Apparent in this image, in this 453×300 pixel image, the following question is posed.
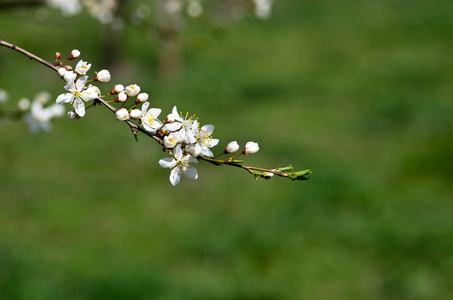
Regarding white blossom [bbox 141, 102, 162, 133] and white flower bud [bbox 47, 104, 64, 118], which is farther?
white flower bud [bbox 47, 104, 64, 118]

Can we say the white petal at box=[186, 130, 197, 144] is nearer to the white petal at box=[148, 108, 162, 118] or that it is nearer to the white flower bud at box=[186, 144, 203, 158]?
the white flower bud at box=[186, 144, 203, 158]

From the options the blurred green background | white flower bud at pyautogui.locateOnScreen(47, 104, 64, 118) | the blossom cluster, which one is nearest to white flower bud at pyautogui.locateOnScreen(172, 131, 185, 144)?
the blossom cluster

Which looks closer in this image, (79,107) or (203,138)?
(79,107)

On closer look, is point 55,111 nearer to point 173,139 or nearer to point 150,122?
point 150,122

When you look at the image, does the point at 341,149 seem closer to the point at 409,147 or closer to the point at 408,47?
the point at 409,147

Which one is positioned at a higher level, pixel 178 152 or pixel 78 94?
pixel 78 94

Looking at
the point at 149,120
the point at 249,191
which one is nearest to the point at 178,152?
the point at 149,120

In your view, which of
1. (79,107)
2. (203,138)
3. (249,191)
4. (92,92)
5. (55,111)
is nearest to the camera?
(92,92)

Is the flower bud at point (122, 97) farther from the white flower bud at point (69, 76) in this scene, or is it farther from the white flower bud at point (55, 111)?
the white flower bud at point (55, 111)

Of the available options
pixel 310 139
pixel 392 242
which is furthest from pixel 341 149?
pixel 392 242
